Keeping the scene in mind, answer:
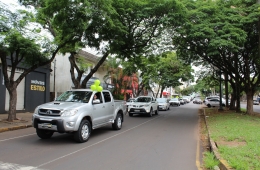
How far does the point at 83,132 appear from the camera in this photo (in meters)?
8.02

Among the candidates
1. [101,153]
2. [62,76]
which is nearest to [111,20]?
[101,153]

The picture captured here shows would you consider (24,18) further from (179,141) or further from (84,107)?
(179,141)

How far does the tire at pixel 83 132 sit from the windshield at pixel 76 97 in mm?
907

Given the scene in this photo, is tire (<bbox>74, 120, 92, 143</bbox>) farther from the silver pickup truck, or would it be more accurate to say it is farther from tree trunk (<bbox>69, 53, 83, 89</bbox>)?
tree trunk (<bbox>69, 53, 83, 89</bbox>)

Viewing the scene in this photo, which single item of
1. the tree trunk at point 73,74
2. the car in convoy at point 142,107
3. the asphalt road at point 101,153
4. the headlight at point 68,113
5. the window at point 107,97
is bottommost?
the asphalt road at point 101,153

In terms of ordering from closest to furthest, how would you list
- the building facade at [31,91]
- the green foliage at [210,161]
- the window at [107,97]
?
the green foliage at [210,161]
the window at [107,97]
the building facade at [31,91]

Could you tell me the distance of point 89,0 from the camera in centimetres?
1008

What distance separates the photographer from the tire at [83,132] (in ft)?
25.5

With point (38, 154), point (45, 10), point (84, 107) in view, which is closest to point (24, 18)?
point (45, 10)

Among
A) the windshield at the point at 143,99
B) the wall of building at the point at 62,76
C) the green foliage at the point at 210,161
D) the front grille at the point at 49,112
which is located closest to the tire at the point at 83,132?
the front grille at the point at 49,112

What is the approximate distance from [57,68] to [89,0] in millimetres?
15853

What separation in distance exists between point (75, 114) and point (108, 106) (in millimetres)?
2484

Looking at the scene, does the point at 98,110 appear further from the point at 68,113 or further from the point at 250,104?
the point at 250,104

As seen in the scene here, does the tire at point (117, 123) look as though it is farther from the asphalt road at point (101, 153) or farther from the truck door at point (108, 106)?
the asphalt road at point (101, 153)
